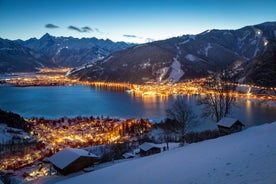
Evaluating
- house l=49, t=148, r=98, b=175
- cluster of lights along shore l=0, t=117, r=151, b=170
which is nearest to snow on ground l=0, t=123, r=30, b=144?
cluster of lights along shore l=0, t=117, r=151, b=170

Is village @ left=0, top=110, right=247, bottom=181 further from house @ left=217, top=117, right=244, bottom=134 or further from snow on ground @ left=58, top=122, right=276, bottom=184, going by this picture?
snow on ground @ left=58, top=122, right=276, bottom=184

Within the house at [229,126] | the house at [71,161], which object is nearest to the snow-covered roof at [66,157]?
the house at [71,161]

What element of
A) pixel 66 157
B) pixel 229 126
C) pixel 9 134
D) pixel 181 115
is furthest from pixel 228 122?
pixel 9 134

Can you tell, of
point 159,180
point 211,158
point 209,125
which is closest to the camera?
point 159,180

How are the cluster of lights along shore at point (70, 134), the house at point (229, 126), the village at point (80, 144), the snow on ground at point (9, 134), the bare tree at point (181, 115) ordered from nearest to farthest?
the village at point (80, 144)
the house at point (229, 126)
the bare tree at point (181, 115)
the cluster of lights along shore at point (70, 134)
the snow on ground at point (9, 134)

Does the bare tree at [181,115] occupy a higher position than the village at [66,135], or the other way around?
the bare tree at [181,115]

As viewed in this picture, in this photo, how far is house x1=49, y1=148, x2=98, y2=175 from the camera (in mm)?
20375

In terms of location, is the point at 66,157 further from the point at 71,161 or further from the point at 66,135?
the point at 66,135

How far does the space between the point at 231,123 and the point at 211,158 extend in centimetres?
1407

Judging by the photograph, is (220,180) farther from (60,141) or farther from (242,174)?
(60,141)

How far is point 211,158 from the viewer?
11633 mm

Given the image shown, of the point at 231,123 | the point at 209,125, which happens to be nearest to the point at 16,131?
the point at 209,125

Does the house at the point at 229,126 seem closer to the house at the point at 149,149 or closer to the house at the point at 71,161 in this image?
the house at the point at 149,149

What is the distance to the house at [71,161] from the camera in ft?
66.8
